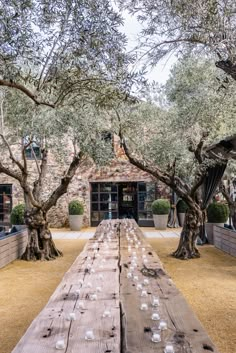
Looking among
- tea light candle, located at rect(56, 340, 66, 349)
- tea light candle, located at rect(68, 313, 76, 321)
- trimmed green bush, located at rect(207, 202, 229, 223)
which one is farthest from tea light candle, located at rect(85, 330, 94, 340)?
trimmed green bush, located at rect(207, 202, 229, 223)

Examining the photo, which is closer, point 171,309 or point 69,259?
point 171,309

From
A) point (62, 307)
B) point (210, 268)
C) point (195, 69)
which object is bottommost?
point (210, 268)

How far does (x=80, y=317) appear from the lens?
197 centimetres

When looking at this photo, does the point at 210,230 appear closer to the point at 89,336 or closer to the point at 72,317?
the point at 72,317

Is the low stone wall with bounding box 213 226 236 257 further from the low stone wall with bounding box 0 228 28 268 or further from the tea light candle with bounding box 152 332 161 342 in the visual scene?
the tea light candle with bounding box 152 332 161 342

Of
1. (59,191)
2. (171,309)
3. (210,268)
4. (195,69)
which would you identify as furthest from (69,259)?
(171,309)

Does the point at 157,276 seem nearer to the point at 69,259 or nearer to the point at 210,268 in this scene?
the point at 210,268

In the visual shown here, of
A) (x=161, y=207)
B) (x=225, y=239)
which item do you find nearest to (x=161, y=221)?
(x=161, y=207)

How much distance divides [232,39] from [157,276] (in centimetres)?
237

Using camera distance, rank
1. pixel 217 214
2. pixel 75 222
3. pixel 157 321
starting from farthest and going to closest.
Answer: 1. pixel 75 222
2. pixel 217 214
3. pixel 157 321

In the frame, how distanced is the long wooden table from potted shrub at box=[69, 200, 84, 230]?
384 inches

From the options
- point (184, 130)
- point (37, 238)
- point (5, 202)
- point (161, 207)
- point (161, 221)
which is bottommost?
point (37, 238)

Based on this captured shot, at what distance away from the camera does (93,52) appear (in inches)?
131

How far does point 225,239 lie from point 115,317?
6861mm
